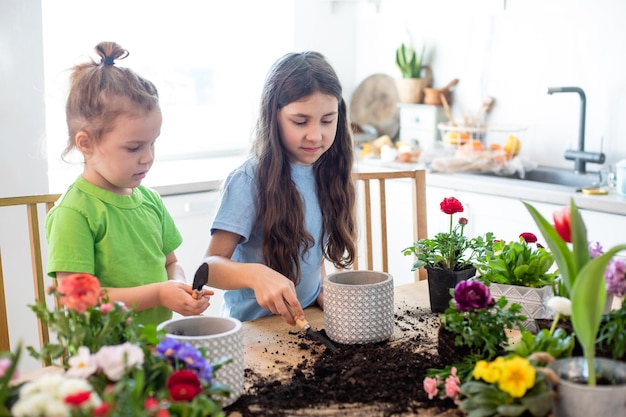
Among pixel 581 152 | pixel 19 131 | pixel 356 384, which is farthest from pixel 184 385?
pixel 581 152

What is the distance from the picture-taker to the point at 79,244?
4.24 ft

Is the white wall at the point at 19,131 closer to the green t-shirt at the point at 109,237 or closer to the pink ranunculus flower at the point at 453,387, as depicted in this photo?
the green t-shirt at the point at 109,237

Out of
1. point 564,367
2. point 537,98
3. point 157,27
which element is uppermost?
point 157,27

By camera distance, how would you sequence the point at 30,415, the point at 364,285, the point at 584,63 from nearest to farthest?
→ the point at 30,415
the point at 364,285
the point at 584,63

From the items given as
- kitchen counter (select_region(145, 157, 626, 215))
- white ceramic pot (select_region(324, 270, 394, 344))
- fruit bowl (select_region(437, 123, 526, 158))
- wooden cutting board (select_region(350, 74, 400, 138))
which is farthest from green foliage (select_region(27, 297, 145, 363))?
wooden cutting board (select_region(350, 74, 400, 138))

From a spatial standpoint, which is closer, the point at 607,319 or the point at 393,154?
the point at 607,319

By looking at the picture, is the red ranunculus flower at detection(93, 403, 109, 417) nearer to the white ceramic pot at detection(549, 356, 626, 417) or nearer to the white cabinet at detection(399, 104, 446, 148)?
the white ceramic pot at detection(549, 356, 626, 417)

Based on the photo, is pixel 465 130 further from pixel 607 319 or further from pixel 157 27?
pixel 607 319

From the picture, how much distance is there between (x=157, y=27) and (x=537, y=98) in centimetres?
174

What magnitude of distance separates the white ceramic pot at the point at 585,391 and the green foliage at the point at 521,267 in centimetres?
36

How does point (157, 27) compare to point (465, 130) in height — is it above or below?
above

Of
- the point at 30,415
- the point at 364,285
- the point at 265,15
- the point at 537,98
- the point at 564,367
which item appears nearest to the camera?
the point at 30,415

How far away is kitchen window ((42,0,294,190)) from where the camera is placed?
3.08 m

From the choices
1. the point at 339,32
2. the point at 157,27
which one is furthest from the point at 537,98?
the point at 157,27
